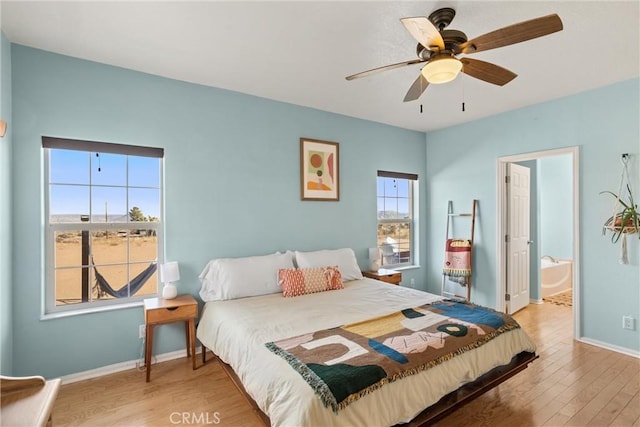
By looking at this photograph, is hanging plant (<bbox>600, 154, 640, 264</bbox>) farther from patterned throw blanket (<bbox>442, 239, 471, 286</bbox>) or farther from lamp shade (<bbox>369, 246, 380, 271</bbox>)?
lamp shade (<bbox>369, 246, 380, 271</bbox>)

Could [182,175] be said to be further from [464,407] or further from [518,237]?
[518,237]

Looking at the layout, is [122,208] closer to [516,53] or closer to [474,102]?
[516,53]

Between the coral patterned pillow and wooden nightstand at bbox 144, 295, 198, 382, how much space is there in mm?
835

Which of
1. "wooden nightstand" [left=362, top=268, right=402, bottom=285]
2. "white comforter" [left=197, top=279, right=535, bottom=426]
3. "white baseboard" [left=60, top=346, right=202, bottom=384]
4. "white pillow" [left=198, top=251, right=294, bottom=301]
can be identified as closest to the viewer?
"white comforter" [left=197, top=279, right=535, bottom=426]

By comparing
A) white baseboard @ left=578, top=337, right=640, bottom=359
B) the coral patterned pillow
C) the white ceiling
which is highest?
the white ceiling

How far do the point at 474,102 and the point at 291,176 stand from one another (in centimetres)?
233

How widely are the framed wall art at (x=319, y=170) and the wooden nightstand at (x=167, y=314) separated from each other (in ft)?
5.72

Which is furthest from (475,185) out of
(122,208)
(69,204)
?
(69,204)

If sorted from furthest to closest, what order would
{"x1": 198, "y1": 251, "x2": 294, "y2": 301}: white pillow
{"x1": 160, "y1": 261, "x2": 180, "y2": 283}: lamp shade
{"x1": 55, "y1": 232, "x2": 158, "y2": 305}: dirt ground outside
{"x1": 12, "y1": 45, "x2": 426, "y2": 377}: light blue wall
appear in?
→ {"x1": 198, "y1": 251, "x2": 294, "y2": 301}: white pillow → {"x1": 160, "y1": 261, "x2": 180, "y2": 283}: lamp shade → {"x1": 55, "y1": 232, "x2": 158, "y2": 305}: dirt ground outside → {"x1": 12, "y1": 45, "x2": 426, "y2": 377}: light blue wall

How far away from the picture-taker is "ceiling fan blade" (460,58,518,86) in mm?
1980

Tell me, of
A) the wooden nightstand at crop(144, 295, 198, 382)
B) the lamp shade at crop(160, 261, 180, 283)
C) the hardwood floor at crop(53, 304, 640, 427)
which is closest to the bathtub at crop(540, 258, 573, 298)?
the hardwood floor at crop(53, 304, 640, 427)

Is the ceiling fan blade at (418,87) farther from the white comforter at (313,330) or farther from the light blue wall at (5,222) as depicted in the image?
the light blue wall at (5,222)

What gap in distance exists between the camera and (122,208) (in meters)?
2.88

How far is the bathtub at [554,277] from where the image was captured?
525 cm
